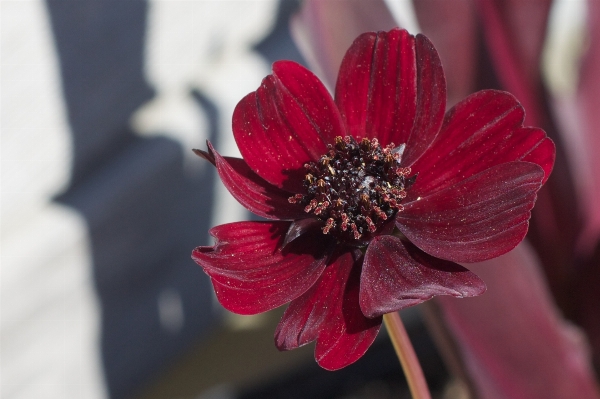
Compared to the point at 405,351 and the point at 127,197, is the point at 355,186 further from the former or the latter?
the point at 127,197

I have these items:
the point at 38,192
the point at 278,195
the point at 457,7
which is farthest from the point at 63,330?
the point at 457,7

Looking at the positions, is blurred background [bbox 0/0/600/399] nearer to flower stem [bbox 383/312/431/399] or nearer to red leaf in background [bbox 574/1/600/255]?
red leaf in background [bbox 574/1/600/255]

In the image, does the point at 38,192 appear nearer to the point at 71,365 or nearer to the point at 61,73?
the point at 61,73

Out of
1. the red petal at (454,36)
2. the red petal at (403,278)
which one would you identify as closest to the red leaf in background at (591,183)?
the red petal at (454,36)

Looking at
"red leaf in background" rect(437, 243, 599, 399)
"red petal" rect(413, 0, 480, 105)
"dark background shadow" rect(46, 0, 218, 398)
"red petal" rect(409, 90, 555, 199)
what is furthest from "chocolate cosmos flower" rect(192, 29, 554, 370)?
A: "dark background shadow" rect(46, 0, 218, 398)

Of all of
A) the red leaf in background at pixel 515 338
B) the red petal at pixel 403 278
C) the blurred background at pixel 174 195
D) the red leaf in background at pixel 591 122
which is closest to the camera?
the red petal at pixel 403 278

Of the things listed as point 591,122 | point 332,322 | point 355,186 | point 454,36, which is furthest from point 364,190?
point 591,122

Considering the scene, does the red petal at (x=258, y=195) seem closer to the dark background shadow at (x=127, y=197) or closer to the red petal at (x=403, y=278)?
the red petal at (x=403, y=278)
